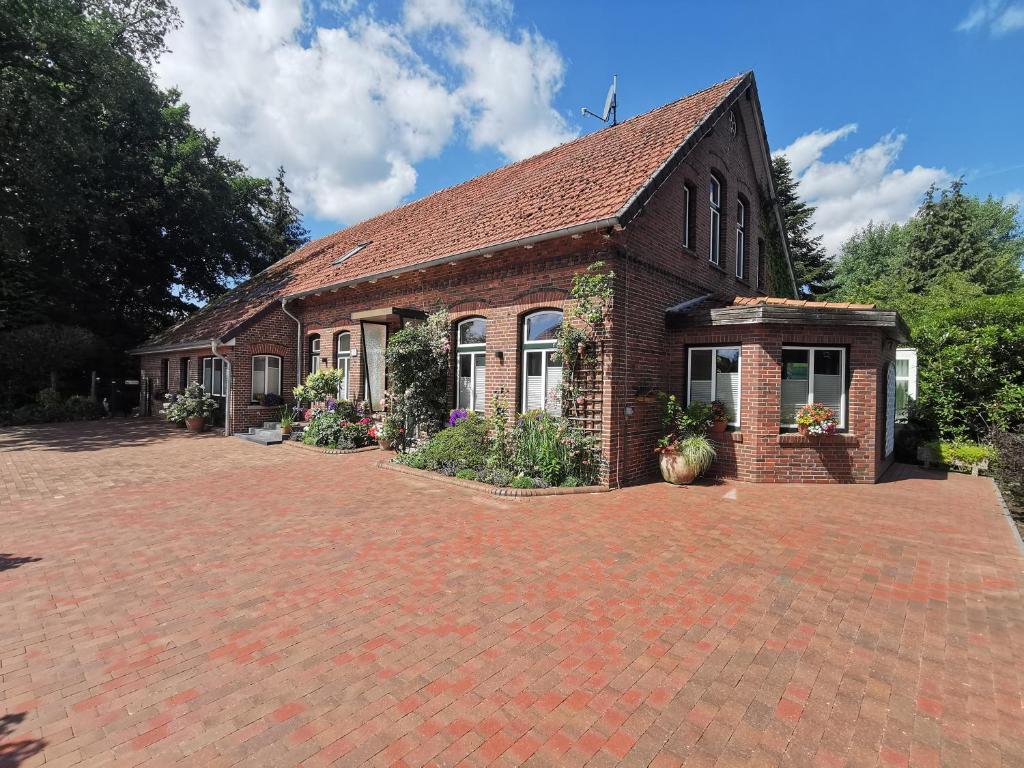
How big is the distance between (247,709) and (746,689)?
2.93 metres

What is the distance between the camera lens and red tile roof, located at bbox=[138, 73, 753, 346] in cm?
879

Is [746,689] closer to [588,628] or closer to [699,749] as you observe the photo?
[699,749]

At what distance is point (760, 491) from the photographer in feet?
25.4

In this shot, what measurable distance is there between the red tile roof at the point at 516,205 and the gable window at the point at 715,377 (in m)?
3.34

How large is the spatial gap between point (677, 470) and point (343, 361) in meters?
10.00

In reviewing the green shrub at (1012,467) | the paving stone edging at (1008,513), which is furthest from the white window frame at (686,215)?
the paving stone edging at (1008,513)

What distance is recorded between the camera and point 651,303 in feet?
29.0

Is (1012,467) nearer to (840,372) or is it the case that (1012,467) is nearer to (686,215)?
(840,372)

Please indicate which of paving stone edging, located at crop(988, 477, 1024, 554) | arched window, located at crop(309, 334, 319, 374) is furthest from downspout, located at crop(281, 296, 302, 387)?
paving stone edging, located at crop(988, 477, 1024, 554)

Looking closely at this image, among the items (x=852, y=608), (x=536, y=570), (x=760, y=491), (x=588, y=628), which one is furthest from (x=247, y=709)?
(x=760, y=491)

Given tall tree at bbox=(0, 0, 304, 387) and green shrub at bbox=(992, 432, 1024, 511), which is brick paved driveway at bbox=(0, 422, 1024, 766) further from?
tall tree at bbox=(0, 0, 304, 387)

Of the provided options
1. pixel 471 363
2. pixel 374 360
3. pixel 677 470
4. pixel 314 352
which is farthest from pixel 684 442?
pixel 314 352

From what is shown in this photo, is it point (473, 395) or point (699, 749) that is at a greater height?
point (473, 395)

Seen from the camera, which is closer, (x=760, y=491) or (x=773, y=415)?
(x=760, y=491)
